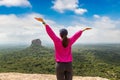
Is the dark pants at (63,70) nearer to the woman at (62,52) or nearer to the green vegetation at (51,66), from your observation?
the woman at (62,52)

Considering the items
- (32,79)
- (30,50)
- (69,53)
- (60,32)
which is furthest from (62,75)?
(30,50)

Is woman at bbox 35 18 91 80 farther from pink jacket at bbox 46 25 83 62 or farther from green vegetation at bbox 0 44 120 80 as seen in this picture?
green vegetation at bbox 0 44 120 80

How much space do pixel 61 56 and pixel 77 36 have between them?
26.5 inches

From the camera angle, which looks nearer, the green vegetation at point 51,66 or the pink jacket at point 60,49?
the pink jacket at point 60,49

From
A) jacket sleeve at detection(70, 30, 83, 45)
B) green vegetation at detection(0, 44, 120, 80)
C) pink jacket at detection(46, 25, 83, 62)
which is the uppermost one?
jacket sleeve at detection(70, 30, 83, 45)

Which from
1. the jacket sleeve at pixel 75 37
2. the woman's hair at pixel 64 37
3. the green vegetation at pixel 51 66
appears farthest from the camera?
the green vegetation at pixel 51 66

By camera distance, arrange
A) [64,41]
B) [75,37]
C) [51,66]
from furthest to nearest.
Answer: [51,66]
[75,37]
[64,41]

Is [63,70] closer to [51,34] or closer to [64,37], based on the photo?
[64,37]

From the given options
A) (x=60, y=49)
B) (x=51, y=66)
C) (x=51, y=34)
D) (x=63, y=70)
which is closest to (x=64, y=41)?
(x=60, y=49)

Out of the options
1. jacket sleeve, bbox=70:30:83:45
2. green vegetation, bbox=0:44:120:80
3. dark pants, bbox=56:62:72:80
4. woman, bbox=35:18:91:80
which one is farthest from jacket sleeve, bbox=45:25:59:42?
green vegetation, bbox=0:44:120:80

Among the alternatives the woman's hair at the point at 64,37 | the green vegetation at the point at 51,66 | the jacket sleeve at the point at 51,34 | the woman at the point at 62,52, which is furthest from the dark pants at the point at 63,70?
the green vegetation at the point at 51,66

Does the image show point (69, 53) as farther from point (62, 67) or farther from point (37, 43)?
point (37, 43)

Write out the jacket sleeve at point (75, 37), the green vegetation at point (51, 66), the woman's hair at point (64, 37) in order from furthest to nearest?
the green vegetation at point (51, 66) → the jacket sleeve at point (75, 37) → the woman's hair at point (64, 37)

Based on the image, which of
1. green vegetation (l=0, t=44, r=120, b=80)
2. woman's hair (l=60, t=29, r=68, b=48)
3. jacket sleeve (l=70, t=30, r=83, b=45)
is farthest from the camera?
green vegetation (l=0, t=44, r=120, b=80)
